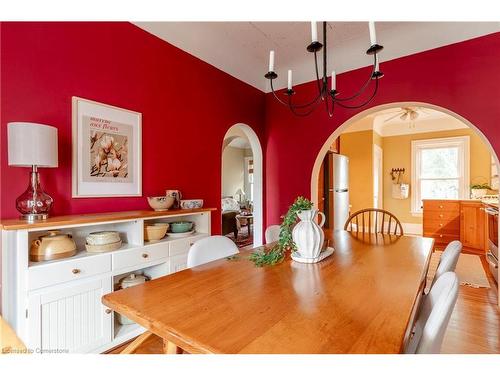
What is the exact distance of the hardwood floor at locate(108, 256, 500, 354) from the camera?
177cm

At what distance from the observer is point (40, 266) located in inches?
54.9

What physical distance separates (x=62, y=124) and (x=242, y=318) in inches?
71.0

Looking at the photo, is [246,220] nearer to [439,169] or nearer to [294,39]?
[294,39]

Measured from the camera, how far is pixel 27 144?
1428mm

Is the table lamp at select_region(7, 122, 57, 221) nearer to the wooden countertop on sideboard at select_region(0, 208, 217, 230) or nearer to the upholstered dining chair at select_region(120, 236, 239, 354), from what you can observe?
the wooden countertop on sideboard at select_region(0, 208, 217, 230)

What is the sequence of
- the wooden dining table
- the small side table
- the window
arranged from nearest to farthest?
the wooden dining table < the window < the small side table

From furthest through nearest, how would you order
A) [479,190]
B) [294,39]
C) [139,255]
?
[479,190], [294,39], [139,255]

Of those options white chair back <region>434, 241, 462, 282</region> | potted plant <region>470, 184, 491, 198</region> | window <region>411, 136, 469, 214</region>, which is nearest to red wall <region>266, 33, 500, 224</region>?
white chair back <region>434, 241, 462, 282</region>

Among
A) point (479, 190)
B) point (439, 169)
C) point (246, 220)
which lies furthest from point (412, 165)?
point (246, 220)

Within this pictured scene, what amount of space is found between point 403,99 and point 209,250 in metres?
2.55

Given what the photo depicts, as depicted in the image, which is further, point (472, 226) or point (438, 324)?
point (472, 226)

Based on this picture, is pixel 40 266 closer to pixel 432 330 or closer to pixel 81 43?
pixel 81 43
